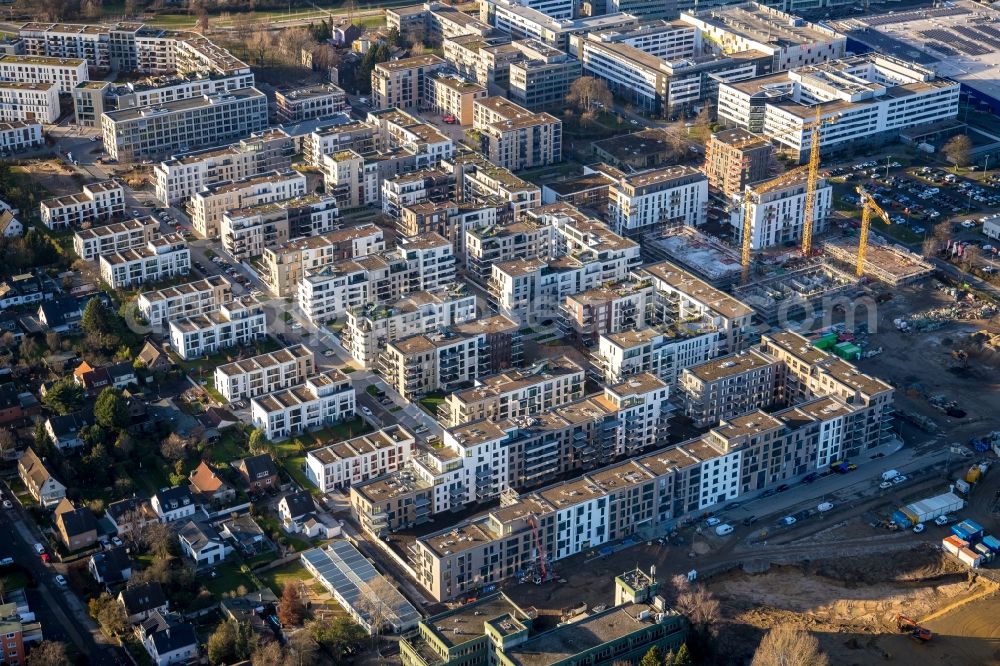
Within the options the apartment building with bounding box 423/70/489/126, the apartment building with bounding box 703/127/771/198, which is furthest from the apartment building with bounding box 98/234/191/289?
the apartment building with bounding box 703/127/771/198

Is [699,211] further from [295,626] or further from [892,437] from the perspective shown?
[295,626]

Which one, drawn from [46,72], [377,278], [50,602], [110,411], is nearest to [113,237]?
[377,278]

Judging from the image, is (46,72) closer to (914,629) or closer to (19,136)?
(19,136)

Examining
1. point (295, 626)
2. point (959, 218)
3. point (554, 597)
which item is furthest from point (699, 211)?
point (295, 626)

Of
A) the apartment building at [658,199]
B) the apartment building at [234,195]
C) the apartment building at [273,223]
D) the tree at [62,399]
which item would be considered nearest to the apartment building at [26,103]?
the apartment building at [234,195]

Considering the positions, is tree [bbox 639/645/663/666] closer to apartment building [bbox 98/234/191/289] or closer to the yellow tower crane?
the yellow tower crane
